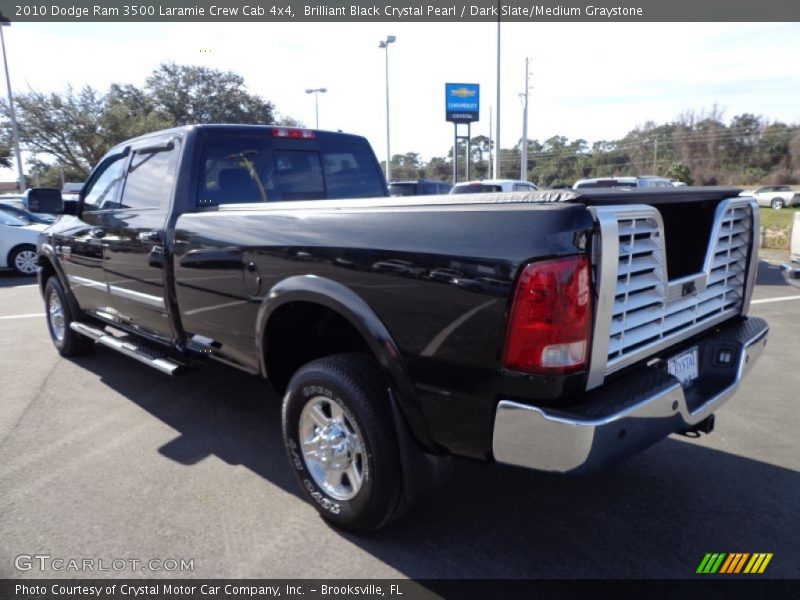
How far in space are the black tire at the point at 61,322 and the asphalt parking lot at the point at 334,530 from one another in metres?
1.31

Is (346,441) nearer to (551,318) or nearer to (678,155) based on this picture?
(551,318)

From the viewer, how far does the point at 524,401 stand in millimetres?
2066

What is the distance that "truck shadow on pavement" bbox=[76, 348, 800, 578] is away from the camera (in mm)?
2545

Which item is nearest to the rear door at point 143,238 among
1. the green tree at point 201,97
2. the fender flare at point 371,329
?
the fender flare at point 371,329

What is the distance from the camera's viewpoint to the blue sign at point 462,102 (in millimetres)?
33625

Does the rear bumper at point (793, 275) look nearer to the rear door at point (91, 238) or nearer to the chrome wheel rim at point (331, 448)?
the chrome wheel rim at point (331, 448)

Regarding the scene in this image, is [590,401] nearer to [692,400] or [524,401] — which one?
[524,401]

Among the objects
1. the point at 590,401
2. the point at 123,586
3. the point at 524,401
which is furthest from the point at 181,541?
the point at 590,401

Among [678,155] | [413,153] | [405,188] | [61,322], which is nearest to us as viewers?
[61,322]

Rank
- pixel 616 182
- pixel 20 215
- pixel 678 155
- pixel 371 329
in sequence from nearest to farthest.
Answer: pixel 371 329
pixel 616 182
pixel 20 215
pixel 678 155

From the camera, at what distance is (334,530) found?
2846mm

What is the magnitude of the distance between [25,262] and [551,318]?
13.7 metres

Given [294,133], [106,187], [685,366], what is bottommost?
[685,366]
